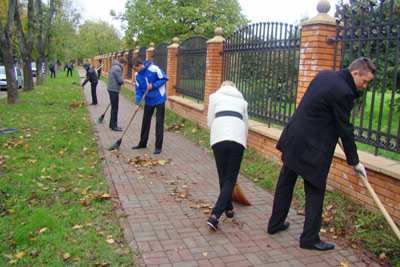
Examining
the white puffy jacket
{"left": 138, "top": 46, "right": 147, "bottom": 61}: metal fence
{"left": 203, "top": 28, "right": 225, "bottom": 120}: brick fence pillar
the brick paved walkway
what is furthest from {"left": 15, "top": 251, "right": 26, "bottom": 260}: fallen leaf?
{"left": 138, "top": 46, "right": 147, "bottom": 61}: metal fence

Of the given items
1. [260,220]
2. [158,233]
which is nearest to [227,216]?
[260,220]

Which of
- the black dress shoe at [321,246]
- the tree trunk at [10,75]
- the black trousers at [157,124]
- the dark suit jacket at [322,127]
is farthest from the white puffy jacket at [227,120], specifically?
the tree trunk at [10,75]

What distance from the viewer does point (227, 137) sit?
4.13 meters

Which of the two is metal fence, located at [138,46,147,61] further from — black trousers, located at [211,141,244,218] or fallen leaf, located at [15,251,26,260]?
fallen leaf, located at [15,251,26,260]

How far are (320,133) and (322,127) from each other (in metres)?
0.06

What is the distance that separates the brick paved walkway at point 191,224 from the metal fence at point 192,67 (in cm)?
383

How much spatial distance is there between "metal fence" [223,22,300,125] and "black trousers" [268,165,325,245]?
7.83ft

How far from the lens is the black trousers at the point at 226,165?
4.17m

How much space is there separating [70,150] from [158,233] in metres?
3.99

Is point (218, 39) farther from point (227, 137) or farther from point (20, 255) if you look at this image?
point (20, 255)

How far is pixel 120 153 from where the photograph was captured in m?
7.46

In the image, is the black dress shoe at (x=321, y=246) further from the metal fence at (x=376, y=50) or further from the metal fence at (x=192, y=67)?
the metal fence at (x=192, y=67)

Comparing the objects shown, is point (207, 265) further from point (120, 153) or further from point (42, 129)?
point (42, 129)

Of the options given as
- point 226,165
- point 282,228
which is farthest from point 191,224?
point 282,228
